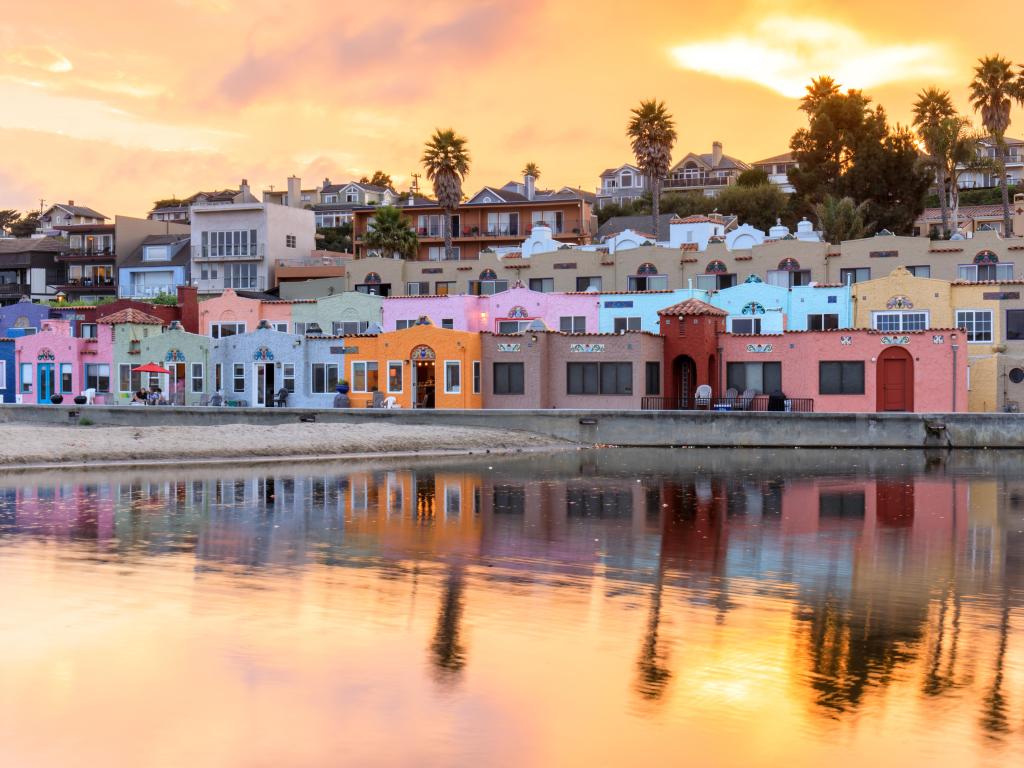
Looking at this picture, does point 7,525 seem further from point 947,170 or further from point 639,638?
point 947,170

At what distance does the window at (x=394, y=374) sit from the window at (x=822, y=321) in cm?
2103

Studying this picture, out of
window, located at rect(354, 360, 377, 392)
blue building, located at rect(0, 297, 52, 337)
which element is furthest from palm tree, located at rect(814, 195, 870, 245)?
blue building, located at rect(0, 297, 52, 337)

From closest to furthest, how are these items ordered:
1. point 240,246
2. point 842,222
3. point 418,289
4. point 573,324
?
point 573,324 → point 418,289 → point 842,222 → point 240,246

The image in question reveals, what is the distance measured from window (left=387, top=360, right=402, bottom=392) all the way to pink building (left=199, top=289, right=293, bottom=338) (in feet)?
48.4

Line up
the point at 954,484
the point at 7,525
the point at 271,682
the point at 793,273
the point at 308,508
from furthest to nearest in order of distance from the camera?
the point at 793,273
the point at 954,484
the point at 308,508
the point at 7,525
the point at 271,682

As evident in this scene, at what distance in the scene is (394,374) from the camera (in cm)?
6456

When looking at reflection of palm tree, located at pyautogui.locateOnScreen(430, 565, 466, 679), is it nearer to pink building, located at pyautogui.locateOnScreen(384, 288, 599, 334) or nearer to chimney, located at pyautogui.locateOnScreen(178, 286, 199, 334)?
pink building, located at pyautogui.locateOnScreen(384, 288, 599, 334)

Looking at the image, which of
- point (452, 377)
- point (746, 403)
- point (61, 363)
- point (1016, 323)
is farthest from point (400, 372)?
point (1016, 323)

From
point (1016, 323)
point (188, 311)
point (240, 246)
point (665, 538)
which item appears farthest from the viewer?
point (240, 246)

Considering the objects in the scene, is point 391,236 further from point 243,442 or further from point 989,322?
point 243,442

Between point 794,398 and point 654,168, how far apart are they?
155 feet

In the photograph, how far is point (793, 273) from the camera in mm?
74062

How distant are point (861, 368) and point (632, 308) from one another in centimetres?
1332

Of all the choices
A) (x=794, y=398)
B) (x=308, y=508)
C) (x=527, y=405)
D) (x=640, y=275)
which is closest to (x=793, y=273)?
(x=640, y=275)
